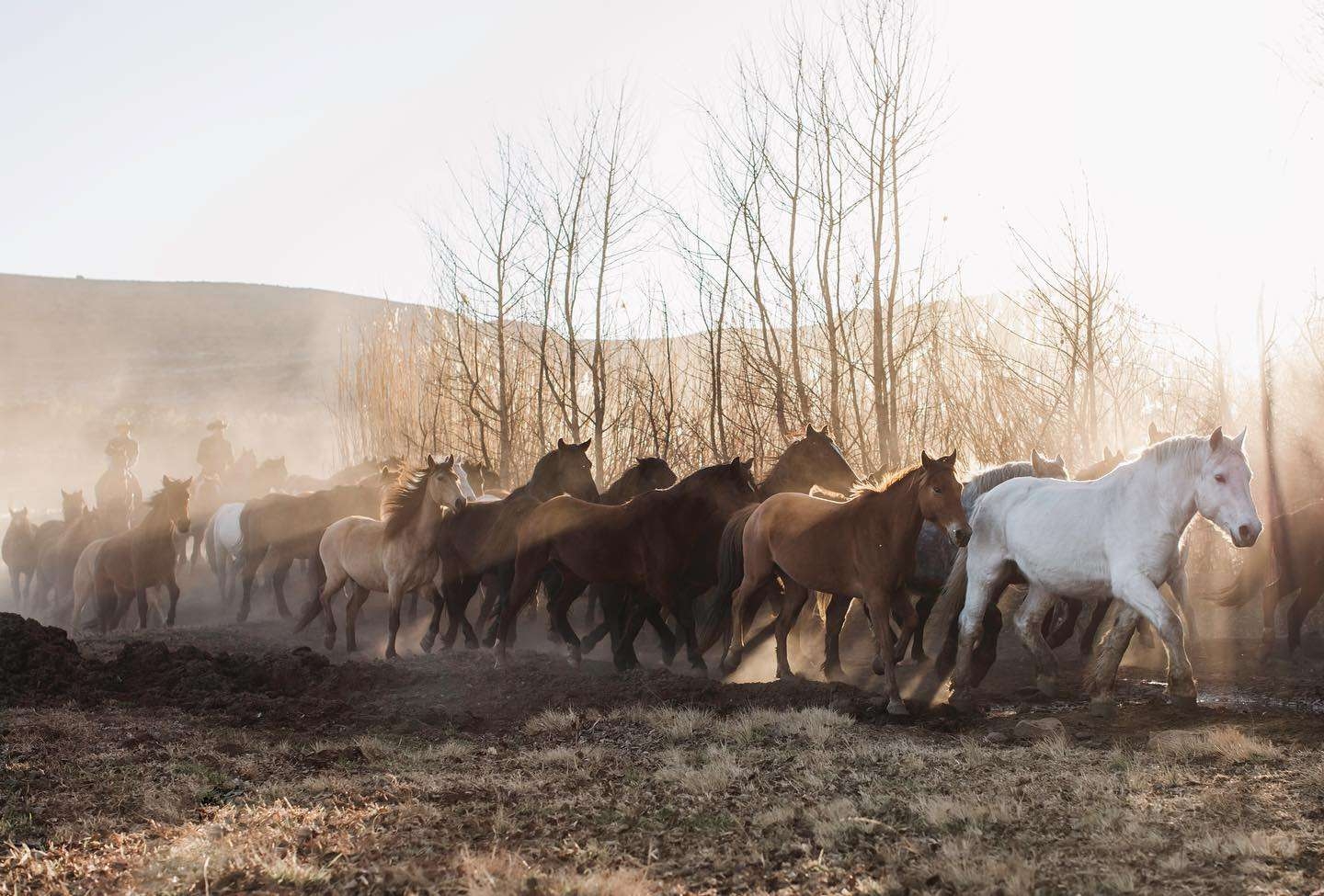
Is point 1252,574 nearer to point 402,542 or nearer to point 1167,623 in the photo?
point 1167,623

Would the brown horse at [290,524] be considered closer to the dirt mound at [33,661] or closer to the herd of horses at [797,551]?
the herd of horses at [797,551]

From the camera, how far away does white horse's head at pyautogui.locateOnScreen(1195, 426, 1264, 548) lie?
6184 millimetres

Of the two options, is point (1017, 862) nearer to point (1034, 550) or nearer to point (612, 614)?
point (1034, 550)

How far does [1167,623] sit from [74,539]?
14.8 m

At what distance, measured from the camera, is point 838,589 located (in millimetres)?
7781

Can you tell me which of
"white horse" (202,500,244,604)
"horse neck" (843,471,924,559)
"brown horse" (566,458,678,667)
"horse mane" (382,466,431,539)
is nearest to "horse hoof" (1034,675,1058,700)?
"horse neck" (843,471,924,559)

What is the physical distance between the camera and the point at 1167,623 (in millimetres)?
6355

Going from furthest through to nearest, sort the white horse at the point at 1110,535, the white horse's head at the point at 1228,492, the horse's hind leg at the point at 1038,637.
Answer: the horse's hind leg at the point at 1038,637 < the white horse at the point at 1110,535 < the white horse's head at the point at 1228,492

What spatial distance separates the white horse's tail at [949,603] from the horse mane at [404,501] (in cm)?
491

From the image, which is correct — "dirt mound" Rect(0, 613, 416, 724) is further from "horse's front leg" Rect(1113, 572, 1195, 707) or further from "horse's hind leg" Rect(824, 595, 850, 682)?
"horse's front leg" Rect(1113, 572, 1195, 707)

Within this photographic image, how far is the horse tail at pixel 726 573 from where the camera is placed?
28.9ft

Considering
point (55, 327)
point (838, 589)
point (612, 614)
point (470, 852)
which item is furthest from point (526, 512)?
point (55, 327)

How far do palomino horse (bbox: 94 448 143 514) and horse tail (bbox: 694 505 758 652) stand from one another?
442 inches

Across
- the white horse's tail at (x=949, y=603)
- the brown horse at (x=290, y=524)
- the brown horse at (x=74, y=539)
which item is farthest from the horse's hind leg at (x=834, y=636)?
the brown horse at (x=74, y=539)
